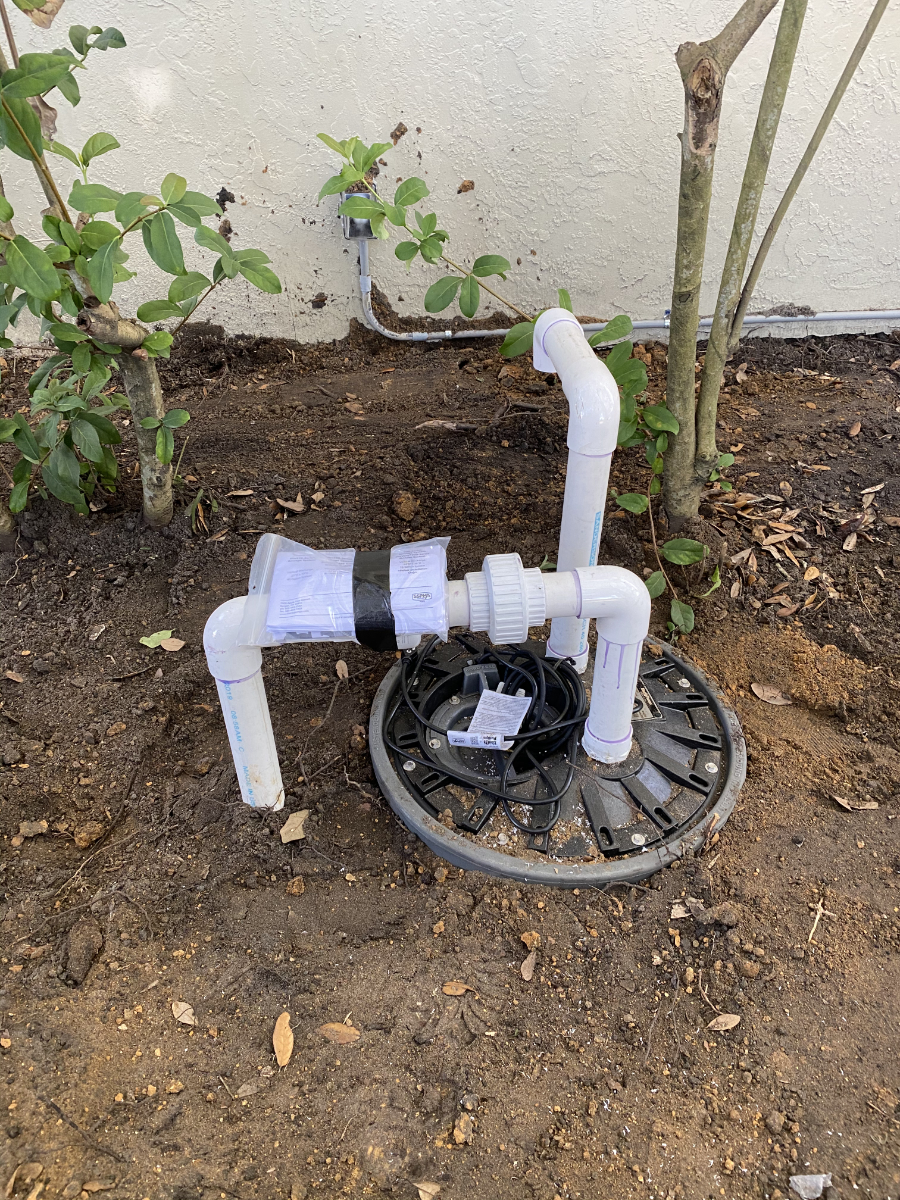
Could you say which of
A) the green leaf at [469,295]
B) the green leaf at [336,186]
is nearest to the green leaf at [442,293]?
the green leaf at [469,295]

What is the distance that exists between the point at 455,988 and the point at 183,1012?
0.54 m

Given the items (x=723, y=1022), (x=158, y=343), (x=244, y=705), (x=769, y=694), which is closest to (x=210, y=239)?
(x=158, y=343)

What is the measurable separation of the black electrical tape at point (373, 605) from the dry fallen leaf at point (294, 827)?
0.58 metres

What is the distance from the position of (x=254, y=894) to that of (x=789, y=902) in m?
1.19

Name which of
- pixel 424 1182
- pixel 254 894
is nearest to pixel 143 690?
pixel 254 894

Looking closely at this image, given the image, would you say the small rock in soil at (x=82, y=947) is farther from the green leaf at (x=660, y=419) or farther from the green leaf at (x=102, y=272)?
the green leaf at (x=660, y=419)

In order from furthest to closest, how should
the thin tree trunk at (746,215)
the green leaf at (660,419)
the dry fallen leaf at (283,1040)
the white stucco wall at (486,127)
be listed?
the white stucco wall at (486,127)
the green leaf at (660,419)
the thin tree trunk at (746,215)
the dry fallen leaf at (283,1040)

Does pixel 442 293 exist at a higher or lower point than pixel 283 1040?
Answer: higher

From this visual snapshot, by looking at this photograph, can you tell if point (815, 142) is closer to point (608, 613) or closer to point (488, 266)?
point (488, 266)

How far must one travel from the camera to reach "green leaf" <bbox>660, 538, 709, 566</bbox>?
237 cm

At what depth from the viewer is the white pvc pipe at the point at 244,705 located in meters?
1.55

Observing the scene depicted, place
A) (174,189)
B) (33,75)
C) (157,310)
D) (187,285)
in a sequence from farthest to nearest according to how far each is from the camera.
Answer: (157,310), (187,285), (174,189), (33,75)

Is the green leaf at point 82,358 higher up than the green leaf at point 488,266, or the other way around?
the green leaf at point 488,266

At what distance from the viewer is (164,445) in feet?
7.64
